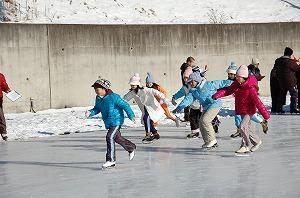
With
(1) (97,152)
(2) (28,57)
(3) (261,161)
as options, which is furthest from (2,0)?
(3) (261,161)

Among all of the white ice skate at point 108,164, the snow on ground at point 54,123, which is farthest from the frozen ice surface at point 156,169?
the snow on ground at point 54,123

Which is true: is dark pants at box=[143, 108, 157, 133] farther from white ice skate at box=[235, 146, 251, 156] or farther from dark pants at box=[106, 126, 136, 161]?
dark pants at box=[106, 126, 136, 161]

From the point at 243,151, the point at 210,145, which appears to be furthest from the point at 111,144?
the point at 210,145

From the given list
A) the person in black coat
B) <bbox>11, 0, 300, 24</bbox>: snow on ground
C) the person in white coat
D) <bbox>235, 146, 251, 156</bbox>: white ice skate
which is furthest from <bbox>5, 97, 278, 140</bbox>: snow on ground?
<bbox>235, 146, 251, 156</bbox>: white ice skate

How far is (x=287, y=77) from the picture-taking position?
19531 mm

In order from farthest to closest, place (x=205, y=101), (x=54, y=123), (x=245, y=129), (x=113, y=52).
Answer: (x=113, y=52) → (x=54, y=123) → (x=205, y=101) → (x=245, y=129)

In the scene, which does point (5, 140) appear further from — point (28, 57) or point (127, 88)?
point (127, 88)

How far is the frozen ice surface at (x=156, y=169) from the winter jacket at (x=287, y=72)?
4436 mm

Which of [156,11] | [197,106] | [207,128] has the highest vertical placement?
[156,11]

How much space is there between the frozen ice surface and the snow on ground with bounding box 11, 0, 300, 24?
12.2 m

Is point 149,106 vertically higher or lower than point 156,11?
lower

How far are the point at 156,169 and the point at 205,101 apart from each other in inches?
102

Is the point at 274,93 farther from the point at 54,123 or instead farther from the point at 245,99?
the point at 245,99

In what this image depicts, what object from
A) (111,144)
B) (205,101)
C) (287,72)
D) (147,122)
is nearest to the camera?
(111,144)
